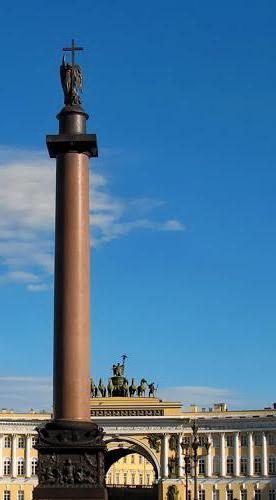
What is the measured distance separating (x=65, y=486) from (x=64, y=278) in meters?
5.51

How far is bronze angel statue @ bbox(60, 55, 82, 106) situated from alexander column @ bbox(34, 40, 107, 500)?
144 cm

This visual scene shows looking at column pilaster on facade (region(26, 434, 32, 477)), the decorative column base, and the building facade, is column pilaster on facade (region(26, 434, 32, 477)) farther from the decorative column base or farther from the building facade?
the decorative column base

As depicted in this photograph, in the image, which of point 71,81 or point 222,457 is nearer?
point 71,81

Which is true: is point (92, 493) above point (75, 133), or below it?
below

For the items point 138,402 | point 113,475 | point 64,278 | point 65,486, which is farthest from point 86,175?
point 113,475

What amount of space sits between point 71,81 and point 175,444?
6924cm

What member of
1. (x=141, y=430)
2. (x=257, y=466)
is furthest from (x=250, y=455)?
(x=141, y=430)

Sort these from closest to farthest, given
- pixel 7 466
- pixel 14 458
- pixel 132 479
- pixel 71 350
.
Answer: pixel 71 350, pixel 14 458, pixel 7 466, pixel 132 479

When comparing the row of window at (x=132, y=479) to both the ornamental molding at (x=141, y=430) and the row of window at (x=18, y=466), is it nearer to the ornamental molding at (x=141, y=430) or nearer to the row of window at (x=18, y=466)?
the row of window at (x=18, y=466)

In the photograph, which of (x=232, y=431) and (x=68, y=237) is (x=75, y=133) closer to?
(x=68, y=237)

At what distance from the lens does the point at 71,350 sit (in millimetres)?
26891

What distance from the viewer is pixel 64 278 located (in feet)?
90.7

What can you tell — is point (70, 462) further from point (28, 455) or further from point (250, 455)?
point (28, 455)

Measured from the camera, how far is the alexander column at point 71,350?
2633 centimetres
